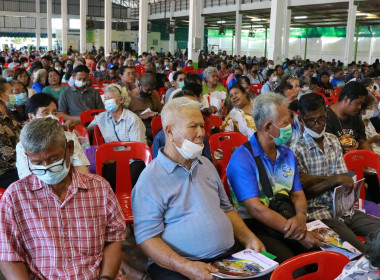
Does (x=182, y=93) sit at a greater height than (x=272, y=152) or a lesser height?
greater

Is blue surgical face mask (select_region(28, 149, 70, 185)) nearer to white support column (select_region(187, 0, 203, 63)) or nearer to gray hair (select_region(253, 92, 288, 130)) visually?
gray hair (select_region(253, 92, 288, 130))

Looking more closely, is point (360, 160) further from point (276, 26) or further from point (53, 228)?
point (276, 26)

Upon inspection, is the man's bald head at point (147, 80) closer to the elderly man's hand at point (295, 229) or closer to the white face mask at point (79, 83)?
the white face mask at point (79, 83)

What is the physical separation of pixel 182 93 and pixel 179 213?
Answer: 224cm

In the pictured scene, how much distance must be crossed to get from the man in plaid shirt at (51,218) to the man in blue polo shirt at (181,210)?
9.5 inches

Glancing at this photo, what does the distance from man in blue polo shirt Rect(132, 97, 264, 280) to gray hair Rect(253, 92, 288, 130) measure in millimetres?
573

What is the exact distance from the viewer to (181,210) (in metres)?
2.10

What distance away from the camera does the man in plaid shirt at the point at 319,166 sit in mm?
2787

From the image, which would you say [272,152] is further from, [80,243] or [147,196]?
[80,243]

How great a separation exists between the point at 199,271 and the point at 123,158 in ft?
5.20

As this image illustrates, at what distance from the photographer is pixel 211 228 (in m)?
2.11

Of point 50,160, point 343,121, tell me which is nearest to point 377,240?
point 50,160

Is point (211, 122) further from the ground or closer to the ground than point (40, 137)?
closer to the ground

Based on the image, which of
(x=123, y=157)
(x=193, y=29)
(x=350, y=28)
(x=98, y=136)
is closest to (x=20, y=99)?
(x=98, y=136)
